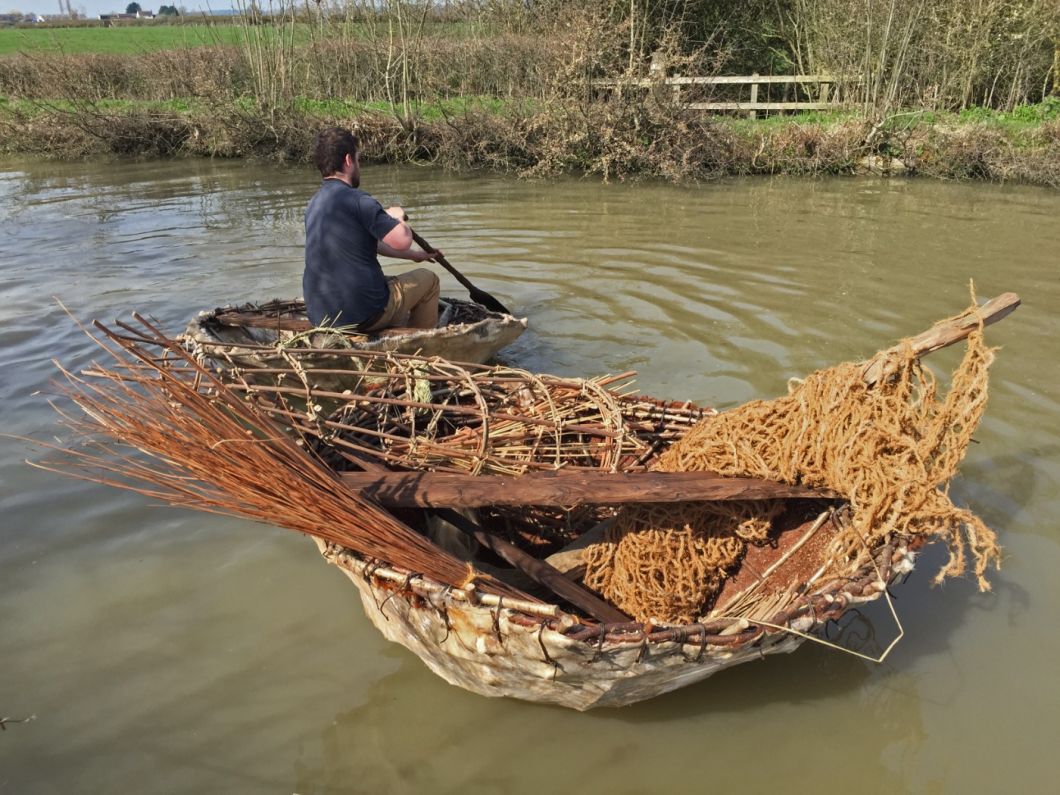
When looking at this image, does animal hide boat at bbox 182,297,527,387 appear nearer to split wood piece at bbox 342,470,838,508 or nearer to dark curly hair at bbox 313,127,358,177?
dark curly hair at bbox 313,127,358,177

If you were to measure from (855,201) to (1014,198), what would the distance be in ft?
8.48

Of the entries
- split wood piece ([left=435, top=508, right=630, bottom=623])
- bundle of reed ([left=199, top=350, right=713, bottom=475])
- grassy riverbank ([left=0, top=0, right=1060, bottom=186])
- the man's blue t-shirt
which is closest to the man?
the man's blue t-shirt

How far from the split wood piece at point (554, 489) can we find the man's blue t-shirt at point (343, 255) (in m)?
2.63

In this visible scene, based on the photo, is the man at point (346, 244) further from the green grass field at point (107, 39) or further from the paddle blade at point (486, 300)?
the green grass field at point (107, 39)

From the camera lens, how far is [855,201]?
12445 millimetres

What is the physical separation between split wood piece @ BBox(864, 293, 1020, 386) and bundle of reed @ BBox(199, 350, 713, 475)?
1116mm

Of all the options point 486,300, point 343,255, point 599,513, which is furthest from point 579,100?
point 599,513

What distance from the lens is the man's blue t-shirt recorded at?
529 cm

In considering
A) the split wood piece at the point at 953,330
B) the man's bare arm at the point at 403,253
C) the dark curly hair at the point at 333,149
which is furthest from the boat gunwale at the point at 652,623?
the dark curly hair at the point at 333,149

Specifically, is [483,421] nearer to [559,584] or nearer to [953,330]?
[559,584]

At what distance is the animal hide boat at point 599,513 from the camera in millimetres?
2600

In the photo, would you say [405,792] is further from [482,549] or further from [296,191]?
[296,191]

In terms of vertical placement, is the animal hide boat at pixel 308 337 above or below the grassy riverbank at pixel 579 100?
below

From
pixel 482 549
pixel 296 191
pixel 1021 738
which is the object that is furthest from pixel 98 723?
pixel 296 191
